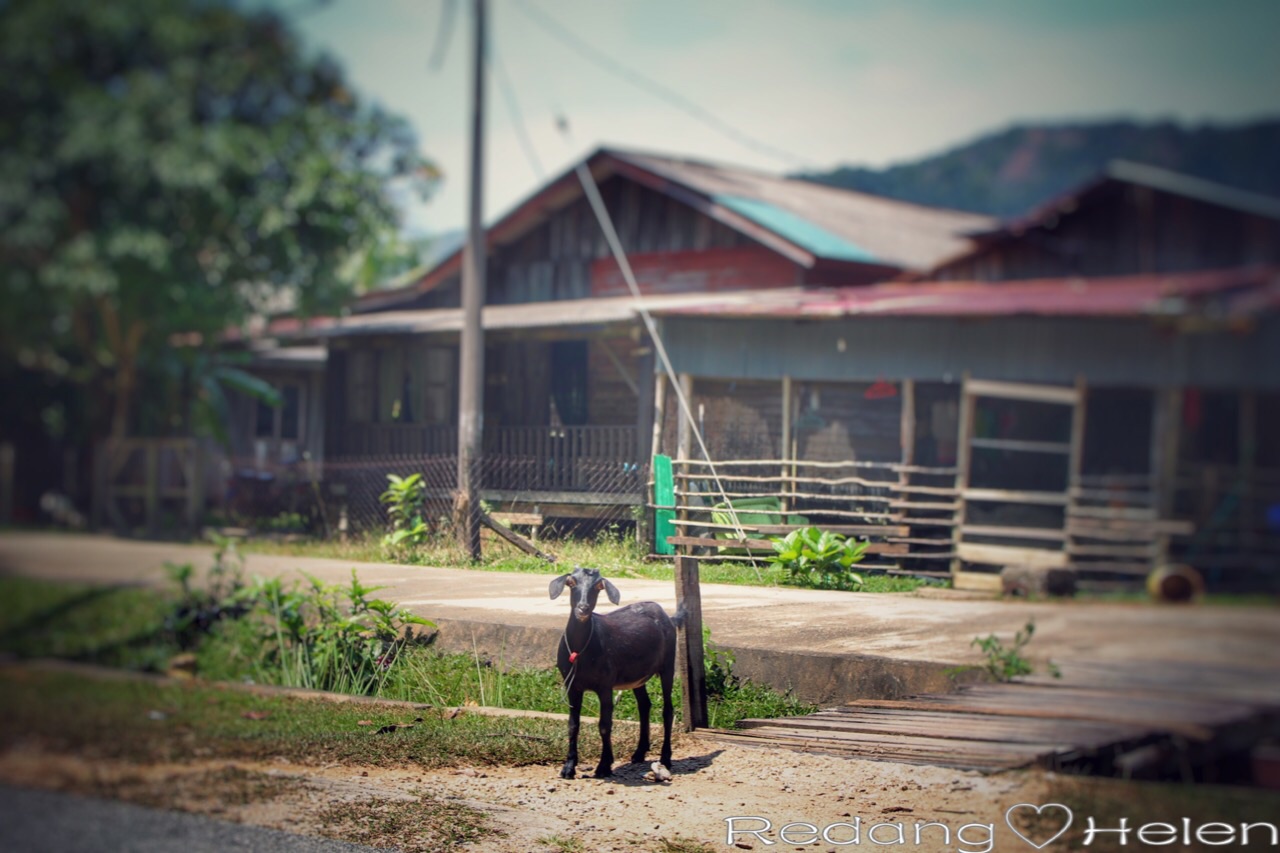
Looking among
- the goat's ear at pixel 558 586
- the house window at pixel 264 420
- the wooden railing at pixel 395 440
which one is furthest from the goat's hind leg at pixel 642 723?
the house window at pixel 264 420

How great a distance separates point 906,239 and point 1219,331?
1.18 metres

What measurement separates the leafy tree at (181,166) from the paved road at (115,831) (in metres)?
1.80

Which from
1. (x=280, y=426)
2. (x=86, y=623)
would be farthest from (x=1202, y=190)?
(x=86, y=623)

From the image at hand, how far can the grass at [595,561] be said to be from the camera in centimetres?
328

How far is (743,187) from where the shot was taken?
4.17m

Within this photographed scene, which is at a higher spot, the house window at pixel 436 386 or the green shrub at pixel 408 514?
the house window at pixel 436 386

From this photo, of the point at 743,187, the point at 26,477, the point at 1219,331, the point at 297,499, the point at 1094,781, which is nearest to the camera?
the point at 1219,331

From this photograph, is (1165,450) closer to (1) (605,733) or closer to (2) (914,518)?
(2) (914,518)

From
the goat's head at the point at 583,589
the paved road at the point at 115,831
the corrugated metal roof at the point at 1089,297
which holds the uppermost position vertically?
the corrugated metal roof at the point at 1089,297

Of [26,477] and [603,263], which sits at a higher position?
[603,263]

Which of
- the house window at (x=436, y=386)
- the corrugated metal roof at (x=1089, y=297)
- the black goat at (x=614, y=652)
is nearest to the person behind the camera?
the corrugated metal roof at (x=1089, y=297)

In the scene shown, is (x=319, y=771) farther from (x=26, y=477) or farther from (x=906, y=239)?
(x=906, y=239)

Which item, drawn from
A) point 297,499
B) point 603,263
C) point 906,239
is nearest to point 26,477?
point 297,499

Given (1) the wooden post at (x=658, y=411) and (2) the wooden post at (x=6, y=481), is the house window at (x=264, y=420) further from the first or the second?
(1) the wooden post at (x=658, y=411)
